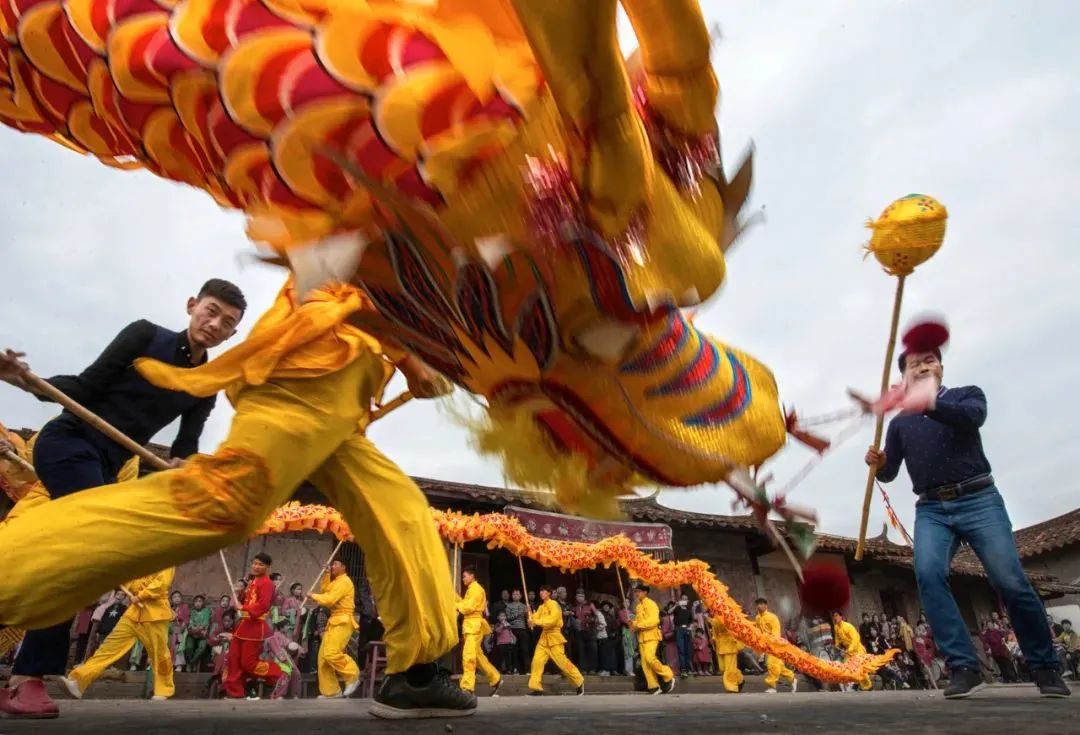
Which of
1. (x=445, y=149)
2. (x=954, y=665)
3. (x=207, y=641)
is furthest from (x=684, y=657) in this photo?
(x=445, y=149)

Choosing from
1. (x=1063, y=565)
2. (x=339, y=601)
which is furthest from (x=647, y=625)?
(x=1063, y=565)

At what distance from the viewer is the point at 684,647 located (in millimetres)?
12078

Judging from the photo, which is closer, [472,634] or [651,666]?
[472,634]

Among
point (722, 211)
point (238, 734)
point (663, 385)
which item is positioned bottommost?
point (238, 734)

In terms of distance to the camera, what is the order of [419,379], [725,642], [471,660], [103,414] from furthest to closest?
[725,642] < [471,660] < [103,414] < [419,379]

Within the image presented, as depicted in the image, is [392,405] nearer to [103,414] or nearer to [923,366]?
[103,414]

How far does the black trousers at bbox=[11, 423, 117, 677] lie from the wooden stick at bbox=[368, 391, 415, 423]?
91 cm

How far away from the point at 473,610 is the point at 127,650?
3.84 meters

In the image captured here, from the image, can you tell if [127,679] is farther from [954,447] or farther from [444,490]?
[954,447]

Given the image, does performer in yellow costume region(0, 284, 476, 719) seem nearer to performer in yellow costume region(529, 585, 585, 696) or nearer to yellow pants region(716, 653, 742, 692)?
performer in yellow costume region(529, 585, 585, 696)

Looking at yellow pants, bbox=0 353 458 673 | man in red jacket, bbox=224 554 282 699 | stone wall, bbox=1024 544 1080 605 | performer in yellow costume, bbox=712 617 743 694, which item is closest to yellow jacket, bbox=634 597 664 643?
performer in yellow costume, bbox=712 617 743 694

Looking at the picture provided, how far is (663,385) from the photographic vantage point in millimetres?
1546

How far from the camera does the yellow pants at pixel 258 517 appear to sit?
1.58m

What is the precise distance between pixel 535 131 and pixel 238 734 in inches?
61.0
